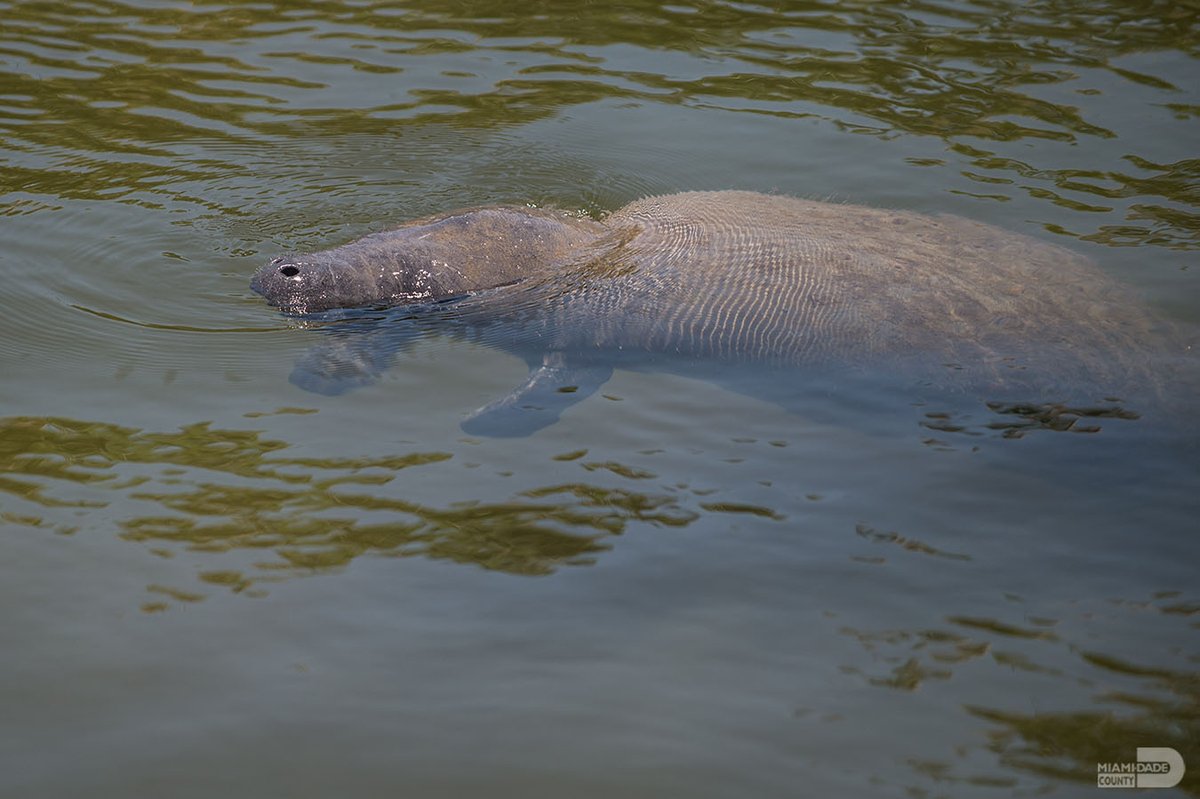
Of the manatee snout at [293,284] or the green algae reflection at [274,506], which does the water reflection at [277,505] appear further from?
the manatee snout at [293,284]

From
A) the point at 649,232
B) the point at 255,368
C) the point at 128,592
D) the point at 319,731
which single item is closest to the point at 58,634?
the point at 128,592

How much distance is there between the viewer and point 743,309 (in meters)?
5.93

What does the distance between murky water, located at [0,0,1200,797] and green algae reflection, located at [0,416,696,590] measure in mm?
18

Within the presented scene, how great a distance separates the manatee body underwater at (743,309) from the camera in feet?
18.3

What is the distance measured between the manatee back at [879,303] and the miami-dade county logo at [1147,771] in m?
2.25

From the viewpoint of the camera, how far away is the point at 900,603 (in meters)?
4.30

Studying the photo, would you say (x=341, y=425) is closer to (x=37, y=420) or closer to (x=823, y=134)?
(x=37, y=420)

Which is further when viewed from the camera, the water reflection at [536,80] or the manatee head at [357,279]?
the water reflection at [536,80]

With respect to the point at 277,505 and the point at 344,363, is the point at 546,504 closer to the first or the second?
the point at 277,505

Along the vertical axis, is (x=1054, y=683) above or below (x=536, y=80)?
below

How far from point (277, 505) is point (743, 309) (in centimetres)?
245

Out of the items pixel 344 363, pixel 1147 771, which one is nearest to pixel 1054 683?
pixel 1147 771

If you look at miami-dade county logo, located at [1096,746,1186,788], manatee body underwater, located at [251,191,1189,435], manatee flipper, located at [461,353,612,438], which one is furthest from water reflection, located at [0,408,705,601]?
miami-dade county logo, located at [1096,746,1186,788]

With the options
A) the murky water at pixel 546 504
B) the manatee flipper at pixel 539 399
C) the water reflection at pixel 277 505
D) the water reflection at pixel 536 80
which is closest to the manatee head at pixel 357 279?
the murky water at pixel 546 504
